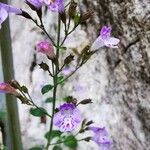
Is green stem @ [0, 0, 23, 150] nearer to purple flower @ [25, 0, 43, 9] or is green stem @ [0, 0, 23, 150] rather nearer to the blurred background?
the blurred background

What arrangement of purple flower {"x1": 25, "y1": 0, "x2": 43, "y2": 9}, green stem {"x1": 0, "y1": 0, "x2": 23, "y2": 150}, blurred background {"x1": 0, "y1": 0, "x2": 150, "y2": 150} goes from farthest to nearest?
blurred background {"x1": 0, "y1": 0, "x2": 150, "y2": 150}, green stem {"x1": 0, "y1": 0, "x2": 23, "y2": 150}, purple flower {"x1": 25, "y1": 0, "x2": 43, "y2": 9}

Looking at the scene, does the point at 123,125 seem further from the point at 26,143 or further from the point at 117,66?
the point at 26,143

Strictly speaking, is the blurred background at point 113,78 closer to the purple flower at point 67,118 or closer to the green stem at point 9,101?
the green stem at point 9,101

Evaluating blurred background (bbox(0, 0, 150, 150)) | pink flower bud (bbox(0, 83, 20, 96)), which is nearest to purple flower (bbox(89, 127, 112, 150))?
blurred background (bbox(0, 0, 150, 150))

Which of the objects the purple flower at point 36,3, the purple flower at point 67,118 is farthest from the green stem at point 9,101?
the purple flower at point 67,118

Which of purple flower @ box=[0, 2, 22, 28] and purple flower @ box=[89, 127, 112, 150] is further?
purple flower @ box=[89, 127, 112, 150]

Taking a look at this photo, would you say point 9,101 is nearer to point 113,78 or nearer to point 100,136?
point 100,136
